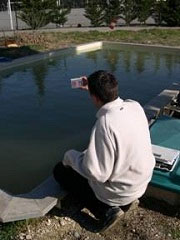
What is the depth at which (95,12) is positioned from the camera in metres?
21.4

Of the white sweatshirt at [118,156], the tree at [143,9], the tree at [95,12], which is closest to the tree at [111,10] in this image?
the tree at [95,12]

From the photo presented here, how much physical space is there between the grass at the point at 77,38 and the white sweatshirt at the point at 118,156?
9357 millimetres

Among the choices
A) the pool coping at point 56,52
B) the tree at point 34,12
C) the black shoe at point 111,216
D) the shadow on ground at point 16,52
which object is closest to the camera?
the black shoe at point 111,216

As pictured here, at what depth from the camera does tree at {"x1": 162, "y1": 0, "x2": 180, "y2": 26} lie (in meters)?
20.7

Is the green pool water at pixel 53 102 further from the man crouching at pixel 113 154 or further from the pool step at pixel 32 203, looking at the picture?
the man crouching at pixel 113 154

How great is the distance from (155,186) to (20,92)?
17.2 feet

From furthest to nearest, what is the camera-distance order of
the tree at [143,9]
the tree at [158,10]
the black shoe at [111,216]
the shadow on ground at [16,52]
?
the tree at [143,9] < the tree at [158,10] < the shadow on ground at [16,52] < the black shoe at [111,216]

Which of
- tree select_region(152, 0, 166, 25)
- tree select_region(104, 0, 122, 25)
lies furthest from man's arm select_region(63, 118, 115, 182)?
tree select_region(152, 0, 166, 25)

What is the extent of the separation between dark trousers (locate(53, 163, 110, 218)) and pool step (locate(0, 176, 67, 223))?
11 cm

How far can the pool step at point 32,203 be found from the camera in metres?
3.25

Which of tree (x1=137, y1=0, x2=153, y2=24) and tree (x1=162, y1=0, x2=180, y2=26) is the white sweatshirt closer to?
tree (x1=162, y1=0, x2=180, y2=26)

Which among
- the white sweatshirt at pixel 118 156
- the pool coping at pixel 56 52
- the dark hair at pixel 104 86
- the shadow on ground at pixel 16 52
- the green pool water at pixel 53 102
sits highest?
the dark hair at pixel 104 86

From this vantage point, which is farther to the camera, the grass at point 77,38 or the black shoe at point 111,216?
the grass at point 77,38

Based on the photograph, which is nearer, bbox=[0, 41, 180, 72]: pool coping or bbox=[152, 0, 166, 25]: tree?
bbox=[0, 41, 180, 72]: pool coping
